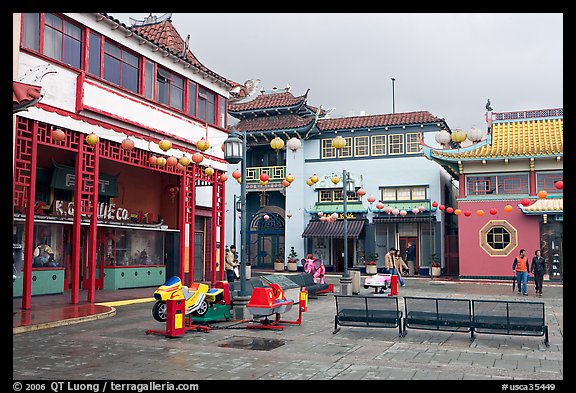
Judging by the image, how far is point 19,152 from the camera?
13742 millimetres

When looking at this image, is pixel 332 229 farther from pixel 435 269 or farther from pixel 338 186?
pixel 435 269

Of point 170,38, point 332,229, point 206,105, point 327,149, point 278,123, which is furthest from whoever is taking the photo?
point 278,123

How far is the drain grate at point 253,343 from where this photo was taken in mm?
9812

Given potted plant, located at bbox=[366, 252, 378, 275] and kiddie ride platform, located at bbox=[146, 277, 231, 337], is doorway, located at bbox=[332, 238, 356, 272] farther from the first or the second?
kiddie ride platform, located at bbox=[146, 277, 231, 337]

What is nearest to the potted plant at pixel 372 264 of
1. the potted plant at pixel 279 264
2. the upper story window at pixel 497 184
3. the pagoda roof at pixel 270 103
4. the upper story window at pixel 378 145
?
the potted plant at pixel 279 264

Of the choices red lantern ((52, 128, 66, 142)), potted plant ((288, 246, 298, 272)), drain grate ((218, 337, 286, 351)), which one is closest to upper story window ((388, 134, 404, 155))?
potted plant ((288, 246, 298, 272))

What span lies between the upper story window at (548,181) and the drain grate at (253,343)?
23.9m

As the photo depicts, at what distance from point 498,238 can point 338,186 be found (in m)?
10.8

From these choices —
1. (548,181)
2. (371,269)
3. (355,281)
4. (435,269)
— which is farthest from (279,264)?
(548,181)

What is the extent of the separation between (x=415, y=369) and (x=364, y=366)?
0.76 m

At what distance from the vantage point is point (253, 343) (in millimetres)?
10258
